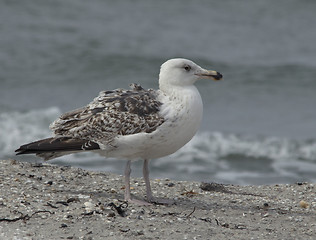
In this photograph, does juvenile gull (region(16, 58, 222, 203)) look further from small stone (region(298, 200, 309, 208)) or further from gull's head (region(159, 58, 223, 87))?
small stone (region(298, 200, 309, 208))

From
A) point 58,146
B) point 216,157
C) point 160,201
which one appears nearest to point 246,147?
point 216,157

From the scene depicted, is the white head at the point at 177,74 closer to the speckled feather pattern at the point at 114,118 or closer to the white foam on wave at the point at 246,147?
the speckled feather pattern at the point at 114,118

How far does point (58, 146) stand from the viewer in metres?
6.29

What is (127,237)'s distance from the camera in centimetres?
541

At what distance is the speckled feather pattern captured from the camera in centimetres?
617

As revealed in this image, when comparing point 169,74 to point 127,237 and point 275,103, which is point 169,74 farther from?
point 275,103

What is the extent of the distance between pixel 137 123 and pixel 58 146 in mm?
810

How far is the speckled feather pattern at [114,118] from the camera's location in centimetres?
617

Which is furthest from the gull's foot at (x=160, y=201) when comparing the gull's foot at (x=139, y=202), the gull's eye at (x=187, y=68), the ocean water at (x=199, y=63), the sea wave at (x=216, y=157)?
the ocean water at (x=199, y=63)

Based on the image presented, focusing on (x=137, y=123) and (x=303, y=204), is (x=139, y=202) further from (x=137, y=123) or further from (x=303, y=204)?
(x=303, y=204)

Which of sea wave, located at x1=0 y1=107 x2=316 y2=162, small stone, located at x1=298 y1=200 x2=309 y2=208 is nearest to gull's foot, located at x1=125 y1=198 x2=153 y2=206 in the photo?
small stone, located at x1=298 y1=200 x2=309 y2=208

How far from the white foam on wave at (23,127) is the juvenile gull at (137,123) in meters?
4.82

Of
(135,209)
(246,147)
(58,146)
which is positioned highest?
(246,147)

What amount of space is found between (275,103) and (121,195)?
7.78 metres
